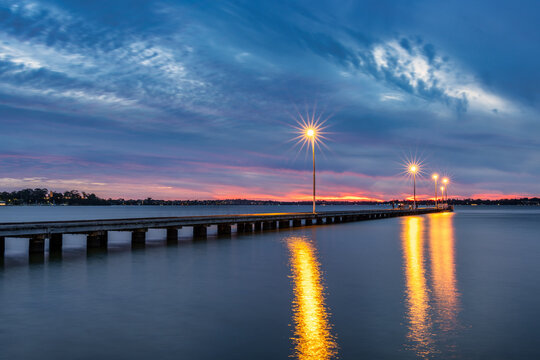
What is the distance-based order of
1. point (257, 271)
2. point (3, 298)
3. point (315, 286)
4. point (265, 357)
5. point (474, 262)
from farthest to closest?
point (474, 262), point (257, 271), point (315, 286), point (3, 298), point (265, 357)

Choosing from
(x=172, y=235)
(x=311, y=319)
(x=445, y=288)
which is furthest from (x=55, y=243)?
(x=445, y=288)

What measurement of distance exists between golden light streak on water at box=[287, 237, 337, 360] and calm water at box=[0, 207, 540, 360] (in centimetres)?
4

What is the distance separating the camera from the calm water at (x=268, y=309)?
32.3ft

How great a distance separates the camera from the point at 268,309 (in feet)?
45.1

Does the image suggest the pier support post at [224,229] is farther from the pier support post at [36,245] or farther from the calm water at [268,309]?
the calm water at [268,309]

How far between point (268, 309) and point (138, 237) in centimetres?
2421

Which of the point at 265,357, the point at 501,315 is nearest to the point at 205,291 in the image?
the point at 265,357

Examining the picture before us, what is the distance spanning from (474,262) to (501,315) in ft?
46.6

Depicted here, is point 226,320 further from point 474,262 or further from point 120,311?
point 474,262

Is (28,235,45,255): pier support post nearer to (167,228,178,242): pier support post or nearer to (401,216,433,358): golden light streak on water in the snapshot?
(167,228,178,242): pier support post

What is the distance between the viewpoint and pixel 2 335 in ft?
35.2

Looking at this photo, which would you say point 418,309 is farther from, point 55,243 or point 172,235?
point 172,235

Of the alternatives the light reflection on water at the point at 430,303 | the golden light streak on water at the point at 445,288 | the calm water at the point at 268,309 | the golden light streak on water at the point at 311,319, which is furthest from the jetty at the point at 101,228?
the golden light streak on water at the point at 445,288

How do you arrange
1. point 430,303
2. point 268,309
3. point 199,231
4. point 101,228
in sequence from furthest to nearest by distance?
1. point 199,231
2. point 101,228
3. point 430,303
4. point 268,309
